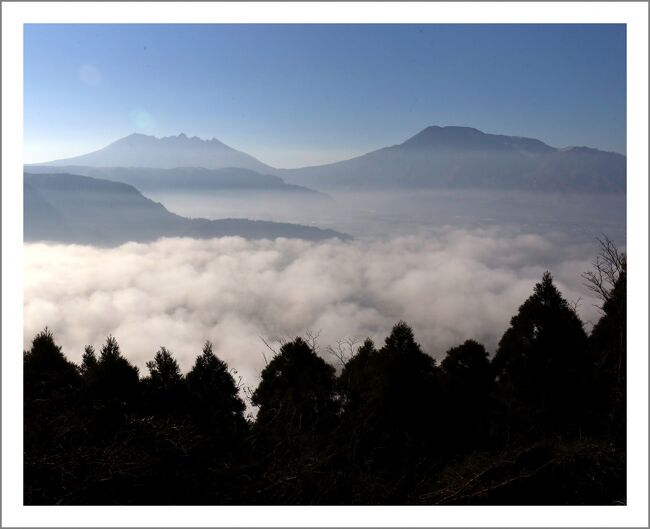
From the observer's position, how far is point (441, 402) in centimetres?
574

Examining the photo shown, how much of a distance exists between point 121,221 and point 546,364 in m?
16.2

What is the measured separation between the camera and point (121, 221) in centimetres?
1822

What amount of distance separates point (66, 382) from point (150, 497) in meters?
2.38

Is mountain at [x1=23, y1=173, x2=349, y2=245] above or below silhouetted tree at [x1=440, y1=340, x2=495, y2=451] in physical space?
above

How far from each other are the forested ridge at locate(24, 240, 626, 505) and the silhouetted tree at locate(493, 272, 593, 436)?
0.05ft

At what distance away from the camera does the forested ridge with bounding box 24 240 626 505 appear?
366 cm

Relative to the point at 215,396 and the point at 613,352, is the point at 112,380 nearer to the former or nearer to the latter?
the point at 215,396

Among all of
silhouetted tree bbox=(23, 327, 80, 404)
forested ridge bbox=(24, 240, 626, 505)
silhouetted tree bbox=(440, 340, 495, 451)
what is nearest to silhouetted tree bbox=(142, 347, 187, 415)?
forested ridge bbox=(24, 240, 626, 505)

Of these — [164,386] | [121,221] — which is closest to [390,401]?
[164,386]

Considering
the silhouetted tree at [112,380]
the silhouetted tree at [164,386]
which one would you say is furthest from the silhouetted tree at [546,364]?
the silhouetted tree at [112,380]

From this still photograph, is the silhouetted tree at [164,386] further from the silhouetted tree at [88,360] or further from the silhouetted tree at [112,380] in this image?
the silhouetted tree at [88,360]

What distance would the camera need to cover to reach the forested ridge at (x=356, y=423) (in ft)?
12.0

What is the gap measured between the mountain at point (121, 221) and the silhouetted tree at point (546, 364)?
9.58m

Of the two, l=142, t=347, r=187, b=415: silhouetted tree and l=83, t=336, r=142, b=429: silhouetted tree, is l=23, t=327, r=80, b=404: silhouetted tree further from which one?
l=142, t=347, r=187, b=415: silhouetted tree
